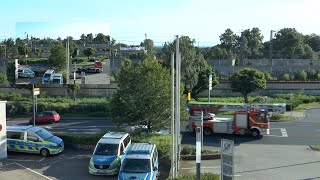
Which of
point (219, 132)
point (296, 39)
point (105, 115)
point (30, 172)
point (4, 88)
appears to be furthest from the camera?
point (296, 39)

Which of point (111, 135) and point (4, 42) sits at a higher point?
point (4, 42)

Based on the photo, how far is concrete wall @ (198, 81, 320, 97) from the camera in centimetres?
5034

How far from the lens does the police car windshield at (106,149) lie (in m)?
19.2

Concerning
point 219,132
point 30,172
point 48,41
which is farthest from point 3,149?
point 48,41

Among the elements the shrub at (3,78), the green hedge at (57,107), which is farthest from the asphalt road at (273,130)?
the shrub at (3,78)

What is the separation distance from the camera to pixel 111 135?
2091 centimetres

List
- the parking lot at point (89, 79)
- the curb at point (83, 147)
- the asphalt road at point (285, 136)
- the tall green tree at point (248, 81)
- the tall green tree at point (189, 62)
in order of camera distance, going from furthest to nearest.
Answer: the parking lot at point (89, 79)
the tall green tree at point (248, 81)
the tall green tree at point (189, 62)
the asphalt road at point (285, 136)
the curb at point (83, 147)

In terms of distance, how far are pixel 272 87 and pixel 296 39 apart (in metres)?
39.0

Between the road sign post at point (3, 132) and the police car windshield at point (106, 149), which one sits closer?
the police car windshield at point (106, 149)

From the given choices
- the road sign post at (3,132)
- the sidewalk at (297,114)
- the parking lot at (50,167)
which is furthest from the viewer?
the sidewalk at (297,114)

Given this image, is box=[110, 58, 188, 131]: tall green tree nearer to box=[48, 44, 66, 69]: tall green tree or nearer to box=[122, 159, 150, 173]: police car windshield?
box=[122, 159, 150, 173]: police car windshield

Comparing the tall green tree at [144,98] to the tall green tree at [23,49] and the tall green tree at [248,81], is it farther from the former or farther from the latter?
the tall green tree at [23,49]

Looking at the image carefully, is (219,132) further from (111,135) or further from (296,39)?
(296,39)

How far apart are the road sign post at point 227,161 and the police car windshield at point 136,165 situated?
241 inches
